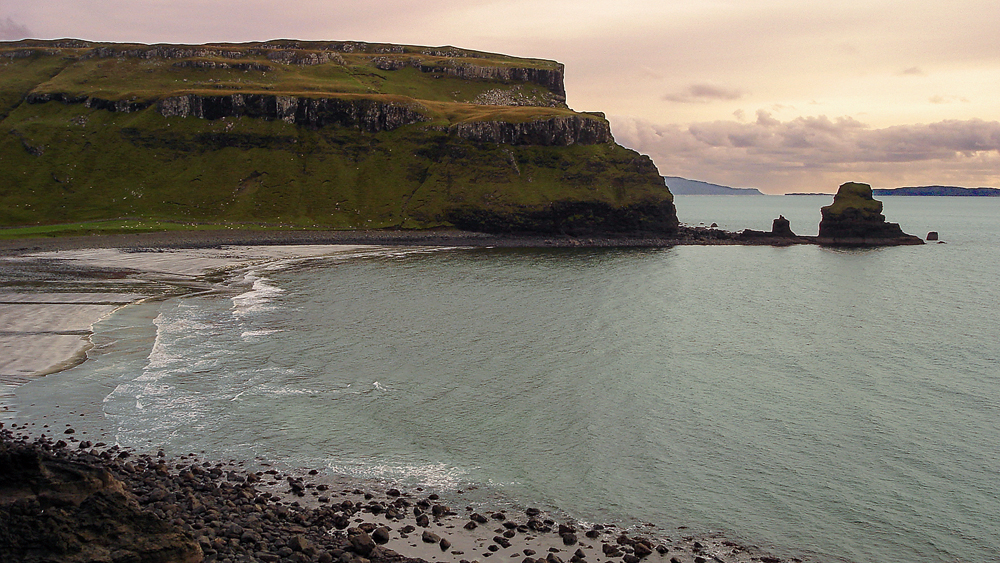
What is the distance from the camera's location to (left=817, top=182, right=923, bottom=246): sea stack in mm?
Result: 186750

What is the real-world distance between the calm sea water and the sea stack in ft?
294

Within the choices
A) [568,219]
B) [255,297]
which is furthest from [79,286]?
[568,219]

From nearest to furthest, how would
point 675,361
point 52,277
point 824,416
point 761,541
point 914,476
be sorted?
point 761,541
point 914,476
point 824,416
point 675,361
point 52,277

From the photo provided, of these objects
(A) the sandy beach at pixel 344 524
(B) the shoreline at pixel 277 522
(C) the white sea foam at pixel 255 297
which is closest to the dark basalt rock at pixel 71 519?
(B) the shoreline at pixel 277 522

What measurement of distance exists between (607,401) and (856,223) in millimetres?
160481

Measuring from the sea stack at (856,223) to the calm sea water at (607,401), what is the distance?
89604 mm

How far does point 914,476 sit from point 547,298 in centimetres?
6093

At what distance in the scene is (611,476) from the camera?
4028cm

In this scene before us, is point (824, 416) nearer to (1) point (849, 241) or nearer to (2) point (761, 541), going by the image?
(2) point (761, 541)

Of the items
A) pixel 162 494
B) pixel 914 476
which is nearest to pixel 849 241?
pixel 914 476

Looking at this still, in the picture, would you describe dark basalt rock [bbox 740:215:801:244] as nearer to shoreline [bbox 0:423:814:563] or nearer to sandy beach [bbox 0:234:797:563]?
shoreline [bbox 0:423:814:563]

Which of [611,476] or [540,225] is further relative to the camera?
[540,225]

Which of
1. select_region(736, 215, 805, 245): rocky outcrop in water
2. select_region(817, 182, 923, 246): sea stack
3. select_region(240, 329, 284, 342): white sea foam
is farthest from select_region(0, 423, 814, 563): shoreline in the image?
select_region(817, 182, 923, 246): sea stack

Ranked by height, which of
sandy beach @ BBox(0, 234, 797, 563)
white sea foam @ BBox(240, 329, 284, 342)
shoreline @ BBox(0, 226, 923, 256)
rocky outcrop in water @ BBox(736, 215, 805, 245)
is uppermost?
rocky outcrop in water @ BBox(736, 215, 805, 245)
